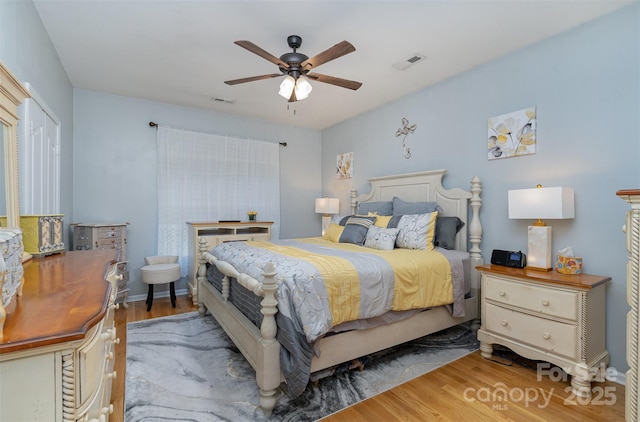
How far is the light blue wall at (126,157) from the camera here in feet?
12.3

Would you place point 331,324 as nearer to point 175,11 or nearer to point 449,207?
point 449,207

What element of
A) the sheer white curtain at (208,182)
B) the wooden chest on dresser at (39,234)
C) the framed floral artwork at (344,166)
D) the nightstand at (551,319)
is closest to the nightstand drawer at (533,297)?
the nightstand at (551,319)

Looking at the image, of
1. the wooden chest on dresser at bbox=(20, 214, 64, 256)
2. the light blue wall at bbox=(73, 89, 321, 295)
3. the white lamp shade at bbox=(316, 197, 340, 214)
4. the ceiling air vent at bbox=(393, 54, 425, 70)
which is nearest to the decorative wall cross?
the ceiling air vent at bbox=(393, 54, 425, 70)

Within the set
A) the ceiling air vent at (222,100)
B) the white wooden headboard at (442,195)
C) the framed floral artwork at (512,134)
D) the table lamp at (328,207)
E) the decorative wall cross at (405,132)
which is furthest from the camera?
the table lamp at (328,207)

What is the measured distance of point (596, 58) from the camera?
232 centimetres

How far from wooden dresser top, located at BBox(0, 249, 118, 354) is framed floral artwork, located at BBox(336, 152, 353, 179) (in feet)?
12.4

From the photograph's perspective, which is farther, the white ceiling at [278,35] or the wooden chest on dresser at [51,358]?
the white ceiling at [278,35]

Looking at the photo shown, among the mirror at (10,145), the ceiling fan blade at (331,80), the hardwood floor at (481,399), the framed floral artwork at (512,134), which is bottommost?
the hardwood floor at (481,399)

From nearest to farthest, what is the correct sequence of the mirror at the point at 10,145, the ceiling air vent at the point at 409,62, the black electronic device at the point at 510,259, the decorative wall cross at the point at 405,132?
1. the mirror at the point at 10,145
2. the black electronic device at the point at 510,259
3. the ceiling air vent at the point at 409,62
4. the decorative wall cross at the point at 405,132

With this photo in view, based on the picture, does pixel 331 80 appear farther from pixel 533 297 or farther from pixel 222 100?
pixel 533 297

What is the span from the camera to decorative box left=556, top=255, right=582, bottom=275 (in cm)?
226

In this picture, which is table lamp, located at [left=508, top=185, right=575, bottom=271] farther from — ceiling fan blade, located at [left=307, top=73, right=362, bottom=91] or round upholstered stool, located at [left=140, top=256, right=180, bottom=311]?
round upholstered stool, located at [left=140, top=256, right=180, bottom=311]

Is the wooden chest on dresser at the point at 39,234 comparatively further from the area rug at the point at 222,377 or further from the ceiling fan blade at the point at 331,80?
the ceiling fan blade at the point at 331,80

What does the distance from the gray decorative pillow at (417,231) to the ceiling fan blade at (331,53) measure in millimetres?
1717
